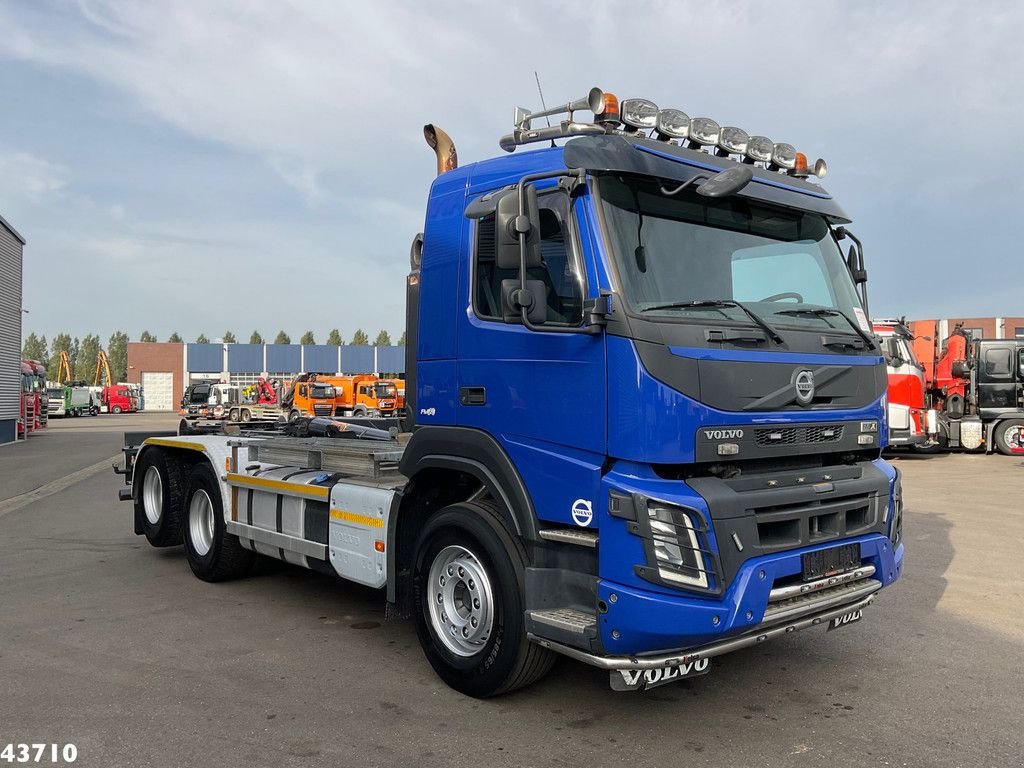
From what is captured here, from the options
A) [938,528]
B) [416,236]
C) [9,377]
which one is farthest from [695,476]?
[9,377]

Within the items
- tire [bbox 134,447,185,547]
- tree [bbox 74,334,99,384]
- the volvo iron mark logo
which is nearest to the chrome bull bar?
the volvo iron mark logo

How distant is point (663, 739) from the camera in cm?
396

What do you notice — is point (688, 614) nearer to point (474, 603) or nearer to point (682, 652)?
point (682, 652)

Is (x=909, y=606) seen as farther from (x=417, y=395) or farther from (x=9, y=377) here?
(x=9, y=377)

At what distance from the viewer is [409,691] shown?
4602 mm

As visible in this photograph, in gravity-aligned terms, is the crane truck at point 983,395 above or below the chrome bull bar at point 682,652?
above

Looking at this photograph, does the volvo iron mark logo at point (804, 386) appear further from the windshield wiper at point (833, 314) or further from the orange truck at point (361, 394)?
the orange truck at point (361, 394)

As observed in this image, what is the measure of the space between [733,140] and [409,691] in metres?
3.66

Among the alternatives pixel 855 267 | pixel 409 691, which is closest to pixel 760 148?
pixel 855 267

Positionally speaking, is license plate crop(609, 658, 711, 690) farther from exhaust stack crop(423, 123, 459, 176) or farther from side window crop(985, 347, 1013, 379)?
side window crop(985, 347, 1013, 379)

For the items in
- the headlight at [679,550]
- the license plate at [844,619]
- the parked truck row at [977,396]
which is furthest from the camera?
the parked truck row at [977,396]

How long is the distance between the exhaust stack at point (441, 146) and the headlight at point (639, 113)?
1825mm

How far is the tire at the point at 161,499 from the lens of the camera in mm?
7992

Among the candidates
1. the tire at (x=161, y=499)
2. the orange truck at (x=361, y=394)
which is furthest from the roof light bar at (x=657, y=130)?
the orange truck at (x=361, y=394)
